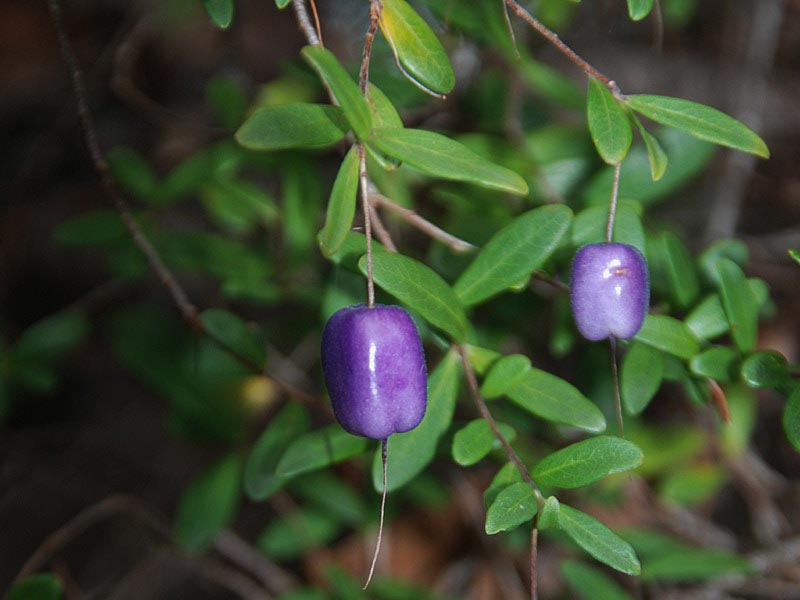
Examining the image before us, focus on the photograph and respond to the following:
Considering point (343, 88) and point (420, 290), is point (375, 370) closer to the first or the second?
point (420, 290)

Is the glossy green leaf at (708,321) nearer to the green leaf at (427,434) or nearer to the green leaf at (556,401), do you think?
the green leaf at (556,401)

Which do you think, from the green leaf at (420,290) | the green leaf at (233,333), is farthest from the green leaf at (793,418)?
the green leaf at (233,333)

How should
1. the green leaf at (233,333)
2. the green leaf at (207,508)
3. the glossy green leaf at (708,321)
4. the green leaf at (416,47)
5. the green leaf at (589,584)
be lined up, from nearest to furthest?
1. the green leaf at (416,47)
2. the glossy green leaf at (708,321)
3. the green leaf at (233,333)
4. the green leaf at (589,584)
5. the green leaf at (207,508)

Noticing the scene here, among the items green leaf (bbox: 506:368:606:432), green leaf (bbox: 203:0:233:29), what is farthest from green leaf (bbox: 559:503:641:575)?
green leaf (bbox: 203:0:233:29)

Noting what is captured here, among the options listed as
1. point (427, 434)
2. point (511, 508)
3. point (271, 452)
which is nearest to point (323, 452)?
point (427, 434)

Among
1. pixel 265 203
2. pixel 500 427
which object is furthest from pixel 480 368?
Answer: pixel 265 203

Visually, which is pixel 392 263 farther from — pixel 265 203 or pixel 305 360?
pixel 305 360
